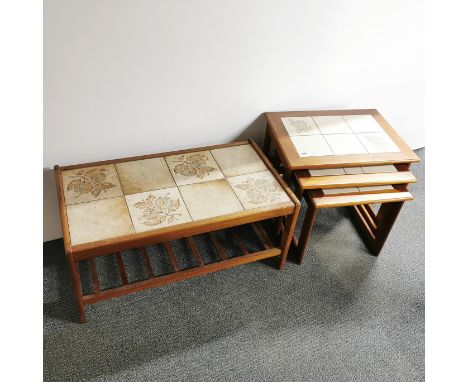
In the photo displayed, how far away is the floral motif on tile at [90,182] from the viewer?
1.37 m

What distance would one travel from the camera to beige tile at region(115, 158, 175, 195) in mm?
1409

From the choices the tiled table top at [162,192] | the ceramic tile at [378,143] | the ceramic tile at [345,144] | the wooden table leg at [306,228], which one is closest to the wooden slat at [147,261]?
the tiled table top at [162,192]

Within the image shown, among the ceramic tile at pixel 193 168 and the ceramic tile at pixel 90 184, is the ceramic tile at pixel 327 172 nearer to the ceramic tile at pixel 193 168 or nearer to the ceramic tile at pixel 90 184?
the ceramic tile at pixel 193 168

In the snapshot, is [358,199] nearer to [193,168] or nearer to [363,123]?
[363,123]

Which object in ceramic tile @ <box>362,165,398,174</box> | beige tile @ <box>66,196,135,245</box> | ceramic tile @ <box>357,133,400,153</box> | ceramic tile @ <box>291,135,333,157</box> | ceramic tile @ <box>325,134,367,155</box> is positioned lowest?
beige tile @ <box>66,196,135,245</box>

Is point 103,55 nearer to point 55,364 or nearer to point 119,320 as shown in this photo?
point 119,320

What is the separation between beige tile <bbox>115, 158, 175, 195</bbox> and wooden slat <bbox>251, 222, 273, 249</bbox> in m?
0.48

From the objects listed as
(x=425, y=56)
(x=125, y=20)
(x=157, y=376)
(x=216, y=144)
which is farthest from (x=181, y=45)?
(x=425, y=56)

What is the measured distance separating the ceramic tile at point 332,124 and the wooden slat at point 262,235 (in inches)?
19.8

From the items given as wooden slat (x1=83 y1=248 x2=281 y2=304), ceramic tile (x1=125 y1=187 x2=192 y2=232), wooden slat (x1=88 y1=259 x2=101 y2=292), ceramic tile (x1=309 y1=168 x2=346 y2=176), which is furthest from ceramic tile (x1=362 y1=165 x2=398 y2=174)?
Answer: wooden slat (x1=88 y1=259 x2=101 y2=292)

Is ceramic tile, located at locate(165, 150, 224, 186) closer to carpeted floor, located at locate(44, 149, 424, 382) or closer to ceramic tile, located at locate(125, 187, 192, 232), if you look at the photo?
ceramic tile, located at locate(125, 187, 192, 232)

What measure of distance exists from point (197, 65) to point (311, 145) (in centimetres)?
56

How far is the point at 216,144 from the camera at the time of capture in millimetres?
1718

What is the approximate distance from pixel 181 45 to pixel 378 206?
1.32 m
